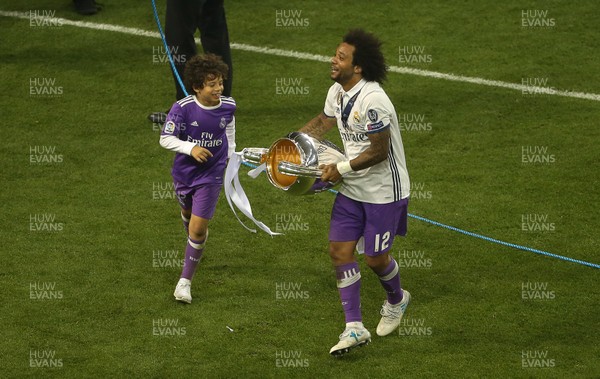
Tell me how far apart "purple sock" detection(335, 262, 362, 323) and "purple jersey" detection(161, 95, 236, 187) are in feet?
4.93

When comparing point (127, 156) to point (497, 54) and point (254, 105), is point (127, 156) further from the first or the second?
point (497, 54)

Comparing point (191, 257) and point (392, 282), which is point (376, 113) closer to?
point (392, 282)

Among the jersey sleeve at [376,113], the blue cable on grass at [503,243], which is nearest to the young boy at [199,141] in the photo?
the jersey sleeve at [376,113]

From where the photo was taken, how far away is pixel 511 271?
31.5ft

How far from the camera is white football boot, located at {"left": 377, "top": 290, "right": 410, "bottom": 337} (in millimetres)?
8727

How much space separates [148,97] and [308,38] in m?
2.42

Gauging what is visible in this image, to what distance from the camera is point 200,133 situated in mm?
9148

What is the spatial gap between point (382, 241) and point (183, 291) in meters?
1.84

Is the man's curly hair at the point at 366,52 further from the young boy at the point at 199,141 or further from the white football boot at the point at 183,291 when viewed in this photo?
the white football boot at the point at 183,291

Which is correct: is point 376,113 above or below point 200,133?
above

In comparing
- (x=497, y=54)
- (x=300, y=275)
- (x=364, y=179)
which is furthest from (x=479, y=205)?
(x=497, y=54)

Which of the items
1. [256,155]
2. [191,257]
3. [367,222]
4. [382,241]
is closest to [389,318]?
[382,241]

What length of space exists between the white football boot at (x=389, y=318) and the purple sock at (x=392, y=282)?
5 cm

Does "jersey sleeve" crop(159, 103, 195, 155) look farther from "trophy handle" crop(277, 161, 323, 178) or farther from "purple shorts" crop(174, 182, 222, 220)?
"trophy handle" crop(277, 161, 323, 178)
